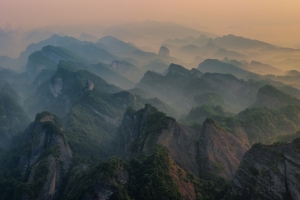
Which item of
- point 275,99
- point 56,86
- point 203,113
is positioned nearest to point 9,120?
point 56,86

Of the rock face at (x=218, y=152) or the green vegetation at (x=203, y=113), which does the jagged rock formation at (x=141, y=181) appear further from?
the green vegetation at (x=203, y=113)

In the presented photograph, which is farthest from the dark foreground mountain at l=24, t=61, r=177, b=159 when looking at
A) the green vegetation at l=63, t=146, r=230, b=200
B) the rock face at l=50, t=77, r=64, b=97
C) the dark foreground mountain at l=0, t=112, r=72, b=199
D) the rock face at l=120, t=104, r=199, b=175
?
the green vegetation at l=63, t=146, r=230, b=200

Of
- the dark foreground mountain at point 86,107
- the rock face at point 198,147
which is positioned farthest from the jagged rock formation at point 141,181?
the dark foreground mountain at point 86,107

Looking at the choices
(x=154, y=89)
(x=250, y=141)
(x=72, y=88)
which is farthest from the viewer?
(x=154, y=89)

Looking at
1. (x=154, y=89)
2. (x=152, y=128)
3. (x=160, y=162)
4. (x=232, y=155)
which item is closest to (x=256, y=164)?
(x=160, y=162)

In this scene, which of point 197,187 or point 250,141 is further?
point 250,141

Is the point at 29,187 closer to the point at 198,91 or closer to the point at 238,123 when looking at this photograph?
the point at 238,123
